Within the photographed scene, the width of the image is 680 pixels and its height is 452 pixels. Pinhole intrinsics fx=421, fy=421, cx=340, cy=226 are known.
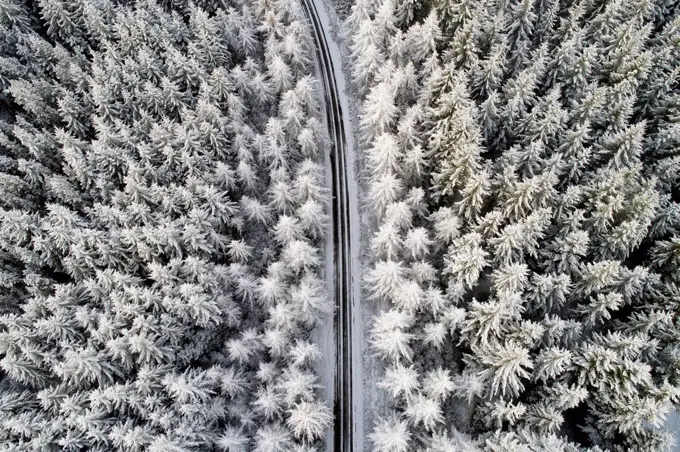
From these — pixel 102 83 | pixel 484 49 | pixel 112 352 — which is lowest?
pixel 112 352

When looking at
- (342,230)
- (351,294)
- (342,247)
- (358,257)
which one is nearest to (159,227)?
(342,247)

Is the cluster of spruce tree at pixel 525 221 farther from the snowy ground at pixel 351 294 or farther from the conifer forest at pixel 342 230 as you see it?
the snowy ground at pixel 351 294

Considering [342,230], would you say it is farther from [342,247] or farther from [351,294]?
[351,294]

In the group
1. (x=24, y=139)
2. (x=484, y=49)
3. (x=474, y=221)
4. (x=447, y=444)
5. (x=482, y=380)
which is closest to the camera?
(x=447, y=444)

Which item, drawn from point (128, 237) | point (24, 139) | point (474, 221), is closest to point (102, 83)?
point (24, 139)

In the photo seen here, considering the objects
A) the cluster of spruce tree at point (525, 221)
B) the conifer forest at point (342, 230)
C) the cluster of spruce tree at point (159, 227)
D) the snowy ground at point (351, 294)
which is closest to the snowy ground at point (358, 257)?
the snowy ground at point (351, 294)

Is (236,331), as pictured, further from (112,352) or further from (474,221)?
(474,221)
